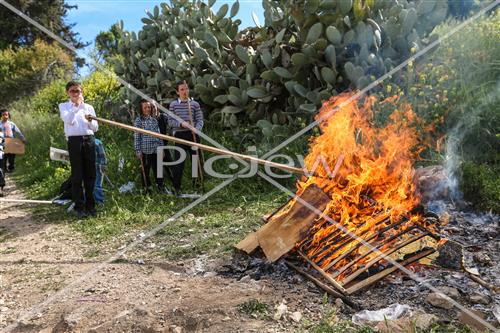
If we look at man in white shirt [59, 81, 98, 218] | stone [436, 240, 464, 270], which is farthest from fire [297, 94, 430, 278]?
man in white shirt [59, 81, 98, 218]

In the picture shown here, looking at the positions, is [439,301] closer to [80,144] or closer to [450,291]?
[450,291]

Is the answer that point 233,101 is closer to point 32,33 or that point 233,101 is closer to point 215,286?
point 215,286

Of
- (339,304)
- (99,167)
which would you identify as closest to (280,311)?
(339,304)

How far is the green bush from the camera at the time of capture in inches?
206

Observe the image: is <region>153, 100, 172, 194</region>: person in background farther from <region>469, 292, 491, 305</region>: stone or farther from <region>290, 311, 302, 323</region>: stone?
<region>469, 292, 491, 305</region>: stone

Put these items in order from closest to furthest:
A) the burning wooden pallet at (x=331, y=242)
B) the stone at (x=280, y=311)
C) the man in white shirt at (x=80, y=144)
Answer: the stone at (x=280, y=311)
the burning wooden pallet at (x=331, y=242)
the man in white shirt at (x=80, y=144)

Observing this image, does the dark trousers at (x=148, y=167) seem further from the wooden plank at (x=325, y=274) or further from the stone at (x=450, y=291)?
the stone at (x=450, y=291)

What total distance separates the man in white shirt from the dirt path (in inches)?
63.1

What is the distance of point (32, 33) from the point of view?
32500 mm

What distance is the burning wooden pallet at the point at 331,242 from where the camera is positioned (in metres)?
3.87

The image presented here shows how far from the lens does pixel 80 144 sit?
21.7ft

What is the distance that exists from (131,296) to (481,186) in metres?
4.25

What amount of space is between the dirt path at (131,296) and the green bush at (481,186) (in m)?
2.82

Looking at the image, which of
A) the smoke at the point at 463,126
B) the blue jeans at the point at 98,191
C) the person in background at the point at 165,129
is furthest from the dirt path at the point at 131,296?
the smoke at the point at 463,126
